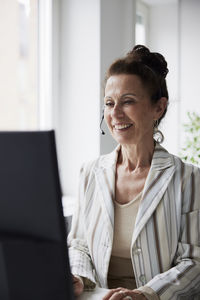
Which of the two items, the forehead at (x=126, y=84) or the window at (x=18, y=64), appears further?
the window at (x=18, y=64)

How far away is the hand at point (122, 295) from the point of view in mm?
1141

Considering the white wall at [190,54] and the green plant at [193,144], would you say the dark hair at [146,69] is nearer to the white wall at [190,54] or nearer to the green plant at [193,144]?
the green plant at [193,144]

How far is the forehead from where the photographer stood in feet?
5.31

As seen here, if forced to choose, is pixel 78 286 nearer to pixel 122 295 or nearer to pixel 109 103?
pixel 122 295

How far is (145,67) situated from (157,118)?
0.21 meters

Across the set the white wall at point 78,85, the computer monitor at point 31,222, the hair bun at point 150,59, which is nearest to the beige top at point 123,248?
the hair bun at point 150,59

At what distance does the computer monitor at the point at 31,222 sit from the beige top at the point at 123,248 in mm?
900

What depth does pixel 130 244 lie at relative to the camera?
1.50 m

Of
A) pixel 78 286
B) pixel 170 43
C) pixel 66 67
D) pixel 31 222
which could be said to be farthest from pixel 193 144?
pixel 31 222

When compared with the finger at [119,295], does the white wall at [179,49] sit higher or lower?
higher

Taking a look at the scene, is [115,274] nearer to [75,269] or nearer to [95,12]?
[75,269]

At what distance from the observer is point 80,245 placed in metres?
1.59

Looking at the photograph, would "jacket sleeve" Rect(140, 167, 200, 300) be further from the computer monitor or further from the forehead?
the computer monitor

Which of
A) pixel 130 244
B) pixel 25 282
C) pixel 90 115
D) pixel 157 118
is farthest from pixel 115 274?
pixel 90 115
